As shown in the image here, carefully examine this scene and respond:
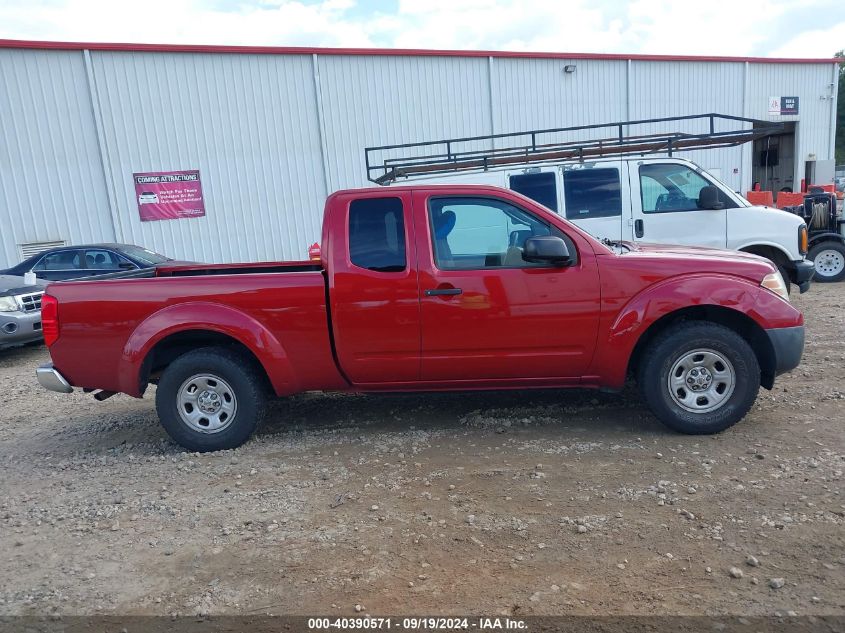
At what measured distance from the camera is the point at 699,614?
2529 millimetres

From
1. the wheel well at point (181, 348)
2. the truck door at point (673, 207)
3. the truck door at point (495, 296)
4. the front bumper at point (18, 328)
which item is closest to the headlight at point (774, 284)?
the truck door at point (495, 296)

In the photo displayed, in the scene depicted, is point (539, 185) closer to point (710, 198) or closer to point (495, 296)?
point (710, 198)

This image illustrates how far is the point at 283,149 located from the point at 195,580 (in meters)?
14.7

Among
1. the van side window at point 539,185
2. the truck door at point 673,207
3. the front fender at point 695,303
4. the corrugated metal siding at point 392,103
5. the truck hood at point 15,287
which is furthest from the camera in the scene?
the corrugated metal siding at point 392,103

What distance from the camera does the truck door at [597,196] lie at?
7719 millimetres

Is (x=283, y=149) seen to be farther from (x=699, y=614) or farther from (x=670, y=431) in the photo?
(x=699, y=614)

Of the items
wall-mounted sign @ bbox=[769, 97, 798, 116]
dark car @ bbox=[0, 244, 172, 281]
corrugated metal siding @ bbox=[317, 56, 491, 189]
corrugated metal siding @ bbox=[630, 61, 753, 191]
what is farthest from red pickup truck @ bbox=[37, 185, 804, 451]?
wall-mounted sign @ bbox=[769, 97, 798, 116]

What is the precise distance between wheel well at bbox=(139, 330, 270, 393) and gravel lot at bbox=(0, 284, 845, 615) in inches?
24.1

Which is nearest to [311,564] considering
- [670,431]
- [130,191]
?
[670,431]

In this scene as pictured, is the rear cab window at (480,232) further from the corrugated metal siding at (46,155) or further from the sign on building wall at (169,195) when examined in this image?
the corrugated metal siding at (46,155)

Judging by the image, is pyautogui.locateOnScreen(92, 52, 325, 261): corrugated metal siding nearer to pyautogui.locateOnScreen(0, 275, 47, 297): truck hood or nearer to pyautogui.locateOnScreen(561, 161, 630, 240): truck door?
pyautogui.locateOnScreen(0, 275, 47, 297): truck hood

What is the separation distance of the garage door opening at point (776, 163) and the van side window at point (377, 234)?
23.0 m

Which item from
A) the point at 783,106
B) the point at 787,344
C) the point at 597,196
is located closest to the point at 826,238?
the point at 597,196

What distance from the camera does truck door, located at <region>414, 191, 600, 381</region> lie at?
4277 millimetres
